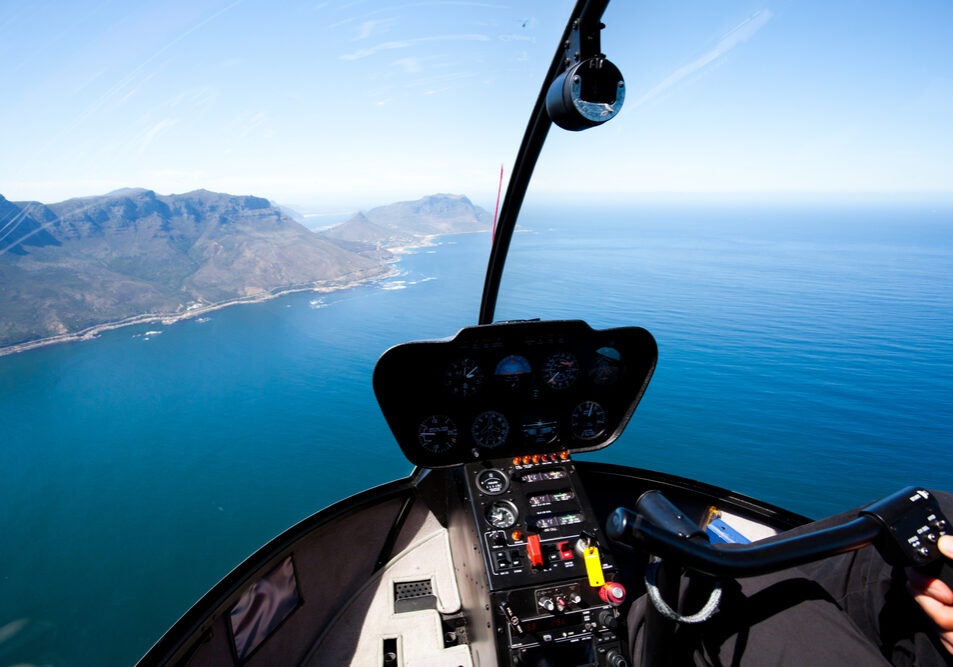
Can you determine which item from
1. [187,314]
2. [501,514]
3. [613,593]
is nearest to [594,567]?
[613,593]

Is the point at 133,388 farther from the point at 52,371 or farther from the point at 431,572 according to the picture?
the point at 431,572

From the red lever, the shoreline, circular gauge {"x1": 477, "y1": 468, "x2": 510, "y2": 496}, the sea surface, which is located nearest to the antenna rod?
circular gauge {"x1": 477, "y1": 468, "x2": 510, "y2": 496}

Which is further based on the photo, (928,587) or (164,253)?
(164,253)

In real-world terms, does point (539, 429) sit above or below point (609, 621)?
above

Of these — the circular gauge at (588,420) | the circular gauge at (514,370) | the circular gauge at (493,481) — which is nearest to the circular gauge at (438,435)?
the circular gauge at (493,481)

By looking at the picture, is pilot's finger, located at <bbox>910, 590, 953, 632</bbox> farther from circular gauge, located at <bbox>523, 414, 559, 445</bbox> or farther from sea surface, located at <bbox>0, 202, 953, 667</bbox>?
sea surface, located at <bbox>0, 202, 953, 667</bbox>

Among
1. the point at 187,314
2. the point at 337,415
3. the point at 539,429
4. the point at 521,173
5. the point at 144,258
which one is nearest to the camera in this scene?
the point at 539,429

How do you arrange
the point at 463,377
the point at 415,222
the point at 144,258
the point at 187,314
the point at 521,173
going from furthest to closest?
1. the point at 415,222
2. the point at 144,258
3. the point at 187,314
4. the point at 521,173
5. the point at 463,377

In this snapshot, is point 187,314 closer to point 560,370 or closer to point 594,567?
point 560,370
